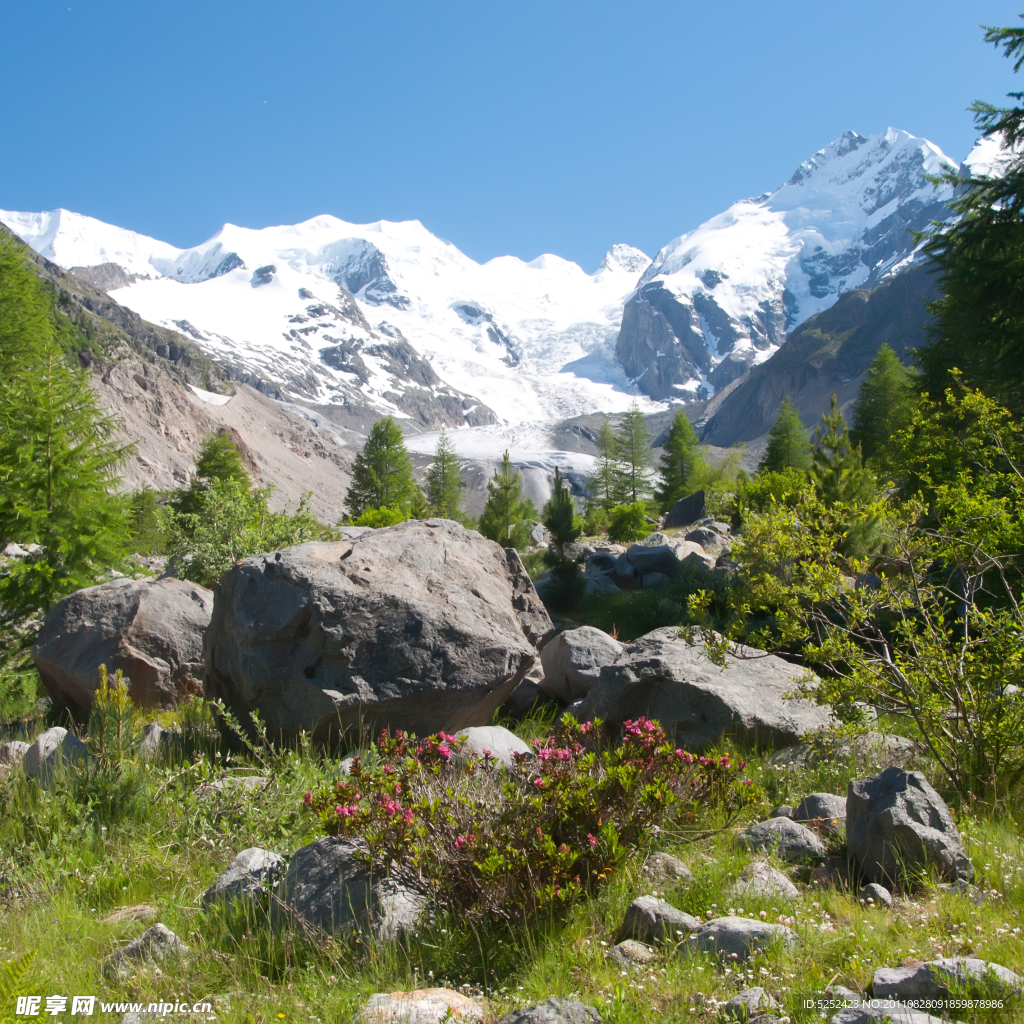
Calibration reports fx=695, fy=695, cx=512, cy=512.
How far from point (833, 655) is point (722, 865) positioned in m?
1.82

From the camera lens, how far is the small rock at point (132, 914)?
372cm

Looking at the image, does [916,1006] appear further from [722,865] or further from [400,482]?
[400,482]

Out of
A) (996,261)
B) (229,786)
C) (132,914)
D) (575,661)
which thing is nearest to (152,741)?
(229,786)

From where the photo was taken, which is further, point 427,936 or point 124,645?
point 124,645

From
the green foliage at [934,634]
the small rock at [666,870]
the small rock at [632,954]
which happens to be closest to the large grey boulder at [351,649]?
the green foliage at [934,634]

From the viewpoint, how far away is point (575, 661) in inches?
311

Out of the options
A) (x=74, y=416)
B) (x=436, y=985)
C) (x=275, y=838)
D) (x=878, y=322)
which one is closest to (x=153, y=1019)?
(x=436, y=985)

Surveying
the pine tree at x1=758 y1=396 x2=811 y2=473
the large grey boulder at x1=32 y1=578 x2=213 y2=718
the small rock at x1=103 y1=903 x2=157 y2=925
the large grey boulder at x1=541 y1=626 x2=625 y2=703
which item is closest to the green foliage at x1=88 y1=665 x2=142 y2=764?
the small rock at x1=103 y1=903 x2=157 y2=925

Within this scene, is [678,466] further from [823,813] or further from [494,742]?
[823,813]

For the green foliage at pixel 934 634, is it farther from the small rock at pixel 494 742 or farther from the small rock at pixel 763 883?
the small rock at pixel 494 742

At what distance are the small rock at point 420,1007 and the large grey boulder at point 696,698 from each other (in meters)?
3.74

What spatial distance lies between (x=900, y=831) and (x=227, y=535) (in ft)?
39.8

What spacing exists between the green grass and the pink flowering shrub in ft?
0.52

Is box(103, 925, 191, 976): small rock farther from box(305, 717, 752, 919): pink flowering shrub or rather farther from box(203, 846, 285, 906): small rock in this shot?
box(305, 717, 752, 919): pink flowering shrub
